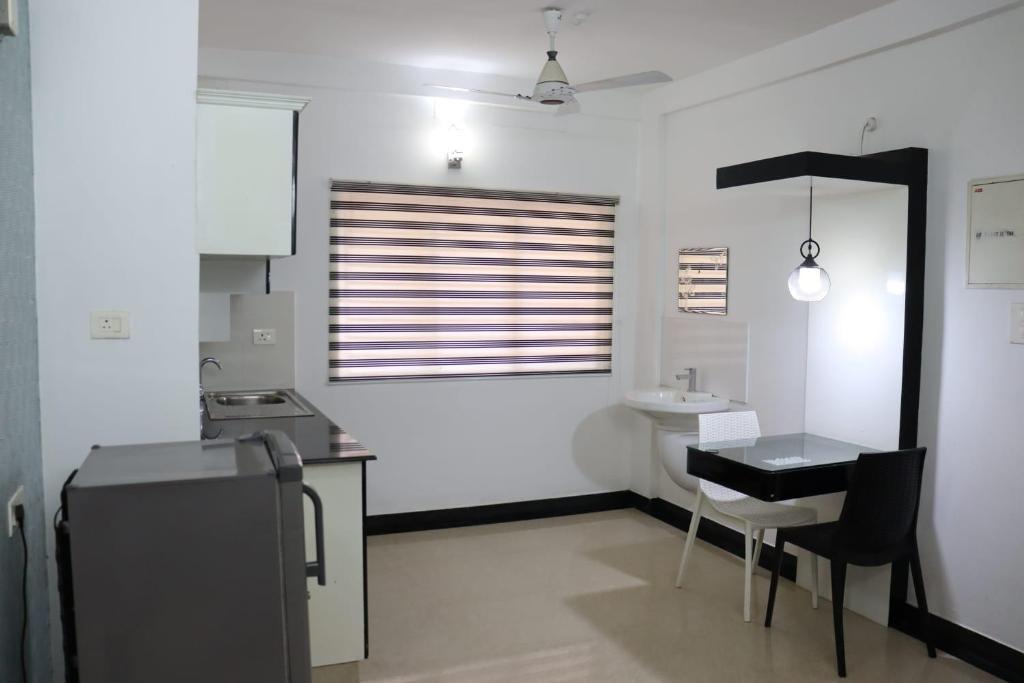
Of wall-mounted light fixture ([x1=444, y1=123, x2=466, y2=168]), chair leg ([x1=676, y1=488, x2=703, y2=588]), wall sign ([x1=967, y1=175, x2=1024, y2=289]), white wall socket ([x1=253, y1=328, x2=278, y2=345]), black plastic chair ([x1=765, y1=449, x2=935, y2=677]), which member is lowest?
chair leg ([x1=676, y1=488, x2=703, y2=588])

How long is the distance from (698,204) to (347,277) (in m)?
2.12

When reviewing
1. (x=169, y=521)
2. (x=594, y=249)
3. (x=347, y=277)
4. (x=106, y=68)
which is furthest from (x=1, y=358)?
(x=594, y=249)

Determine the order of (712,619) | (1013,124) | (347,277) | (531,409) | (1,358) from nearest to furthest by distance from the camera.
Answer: (1,358)
(1013,124)
(712,619)
(347,277)
(531,409)

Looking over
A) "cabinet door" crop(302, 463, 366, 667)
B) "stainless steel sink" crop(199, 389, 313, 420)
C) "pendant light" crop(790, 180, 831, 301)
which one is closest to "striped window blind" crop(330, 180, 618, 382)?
"stainless steel sink" crop(199, 389, 313, 420)

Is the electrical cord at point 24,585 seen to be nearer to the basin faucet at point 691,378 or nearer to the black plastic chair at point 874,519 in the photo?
the black plastic chair at point 874,519

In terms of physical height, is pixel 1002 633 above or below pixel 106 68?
below

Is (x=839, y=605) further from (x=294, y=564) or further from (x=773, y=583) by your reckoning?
(x=294, y=564)

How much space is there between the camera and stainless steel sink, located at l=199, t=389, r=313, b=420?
3.80m

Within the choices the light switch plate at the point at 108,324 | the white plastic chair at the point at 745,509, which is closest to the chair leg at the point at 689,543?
the white plastic chair at the point at 745,509

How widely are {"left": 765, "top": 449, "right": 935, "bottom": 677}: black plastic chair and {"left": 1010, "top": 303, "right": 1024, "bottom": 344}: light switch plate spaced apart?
0.55m

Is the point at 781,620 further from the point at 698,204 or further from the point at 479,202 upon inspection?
the point at 479,202

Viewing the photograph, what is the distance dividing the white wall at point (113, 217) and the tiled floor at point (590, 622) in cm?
140

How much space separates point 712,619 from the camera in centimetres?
369

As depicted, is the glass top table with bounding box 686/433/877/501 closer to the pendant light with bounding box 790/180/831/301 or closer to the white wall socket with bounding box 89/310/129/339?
the pendant light with bounding box 790/180/831/301
